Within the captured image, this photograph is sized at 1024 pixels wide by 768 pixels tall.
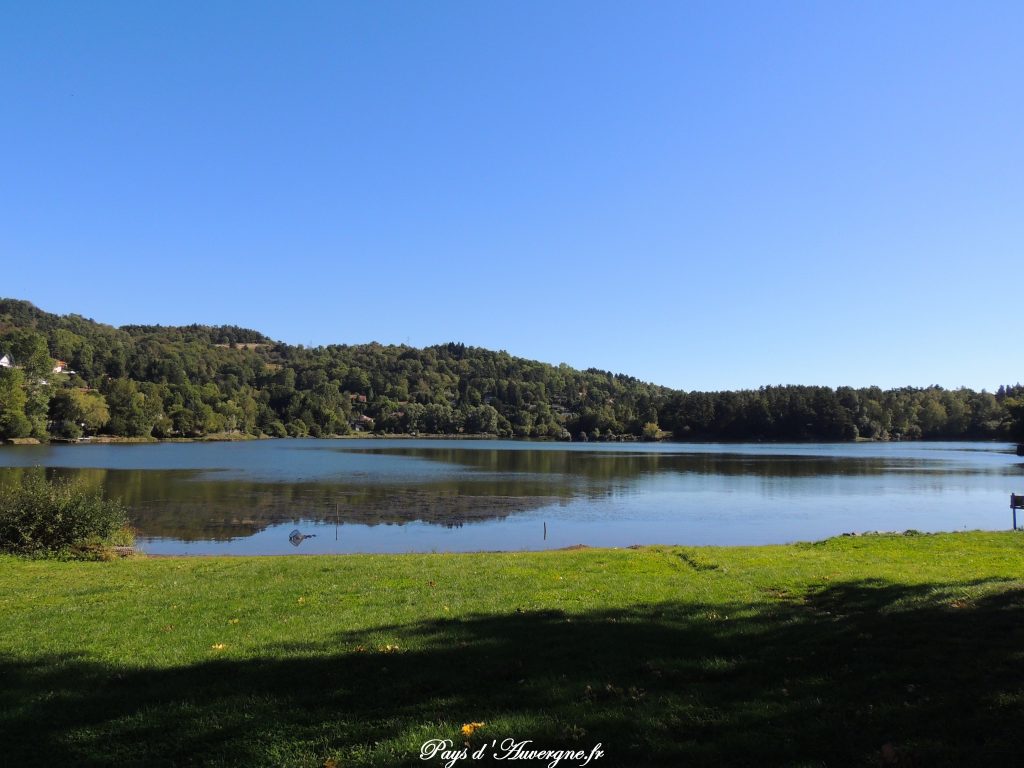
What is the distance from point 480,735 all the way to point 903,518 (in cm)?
3868

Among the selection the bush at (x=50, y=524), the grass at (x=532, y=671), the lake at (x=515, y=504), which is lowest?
the lake at (x=515, y=504)

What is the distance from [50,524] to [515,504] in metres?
25.7

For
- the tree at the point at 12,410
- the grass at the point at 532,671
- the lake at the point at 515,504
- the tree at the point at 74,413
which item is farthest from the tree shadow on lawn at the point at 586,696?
the tree at the point at 74,413

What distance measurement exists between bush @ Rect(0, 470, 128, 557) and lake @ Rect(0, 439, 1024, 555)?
4786 mm

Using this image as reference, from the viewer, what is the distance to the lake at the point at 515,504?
30.5 meters

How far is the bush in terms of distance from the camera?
69.5ft

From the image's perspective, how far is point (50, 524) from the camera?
71.1 feet

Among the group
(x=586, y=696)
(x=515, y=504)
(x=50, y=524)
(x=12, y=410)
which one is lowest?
(x=515, y=504)

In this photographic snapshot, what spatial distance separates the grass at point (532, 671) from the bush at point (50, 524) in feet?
26.3

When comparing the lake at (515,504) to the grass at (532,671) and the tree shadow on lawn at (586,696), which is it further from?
the tree shadow on lawn at (586,696)

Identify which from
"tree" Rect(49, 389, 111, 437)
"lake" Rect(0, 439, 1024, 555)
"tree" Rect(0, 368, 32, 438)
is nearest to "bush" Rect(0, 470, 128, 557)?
"lake" Rect(0, 439, 1024, 555)

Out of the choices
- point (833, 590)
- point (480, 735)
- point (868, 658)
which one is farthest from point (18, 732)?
point (833, 590)

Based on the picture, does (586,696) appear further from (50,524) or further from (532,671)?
(50,524)

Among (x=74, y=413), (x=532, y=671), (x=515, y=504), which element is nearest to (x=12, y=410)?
(x=74, y=413)
